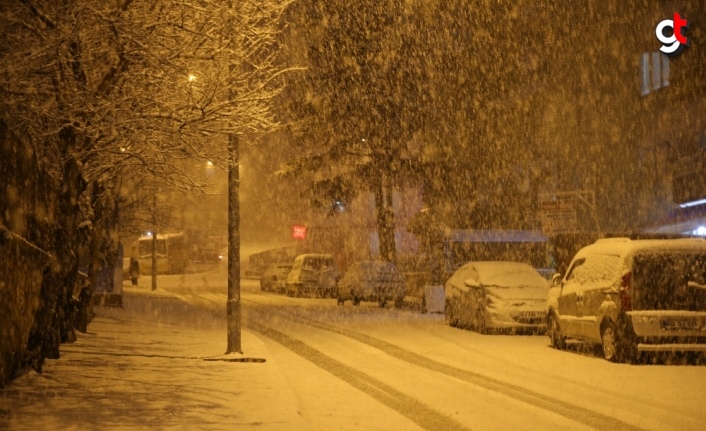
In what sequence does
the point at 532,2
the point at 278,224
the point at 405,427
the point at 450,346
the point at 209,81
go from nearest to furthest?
the point at 405,427
the point at 209,81
the point at 450,346
the point at 532,2
the point at 278,224

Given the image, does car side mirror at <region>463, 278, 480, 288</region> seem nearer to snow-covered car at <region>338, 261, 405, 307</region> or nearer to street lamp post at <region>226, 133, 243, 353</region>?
street lamp post at <region>226, 133, 243, 353</region>

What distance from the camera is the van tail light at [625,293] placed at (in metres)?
14.3

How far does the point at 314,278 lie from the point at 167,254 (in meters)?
33.3

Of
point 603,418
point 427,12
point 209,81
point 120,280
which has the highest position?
point 427,12

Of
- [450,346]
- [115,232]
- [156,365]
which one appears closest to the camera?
[156,365]

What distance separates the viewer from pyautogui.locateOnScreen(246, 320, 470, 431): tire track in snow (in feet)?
31.0

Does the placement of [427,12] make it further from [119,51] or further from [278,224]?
[278,224]

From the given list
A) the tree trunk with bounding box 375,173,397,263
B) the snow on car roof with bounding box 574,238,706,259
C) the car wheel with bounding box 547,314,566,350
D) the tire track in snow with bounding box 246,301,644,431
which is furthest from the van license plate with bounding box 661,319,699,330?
the tree trunk with bounding box 375,173,397,263

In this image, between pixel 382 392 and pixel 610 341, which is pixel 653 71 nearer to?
pixel 610 341

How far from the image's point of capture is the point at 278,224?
89312mm

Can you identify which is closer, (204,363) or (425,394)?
(425,394)

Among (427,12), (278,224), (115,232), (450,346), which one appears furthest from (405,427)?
(278,224)

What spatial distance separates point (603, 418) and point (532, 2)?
3531 centimetres

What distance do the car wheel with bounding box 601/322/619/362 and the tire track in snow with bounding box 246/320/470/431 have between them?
14.2 ft
